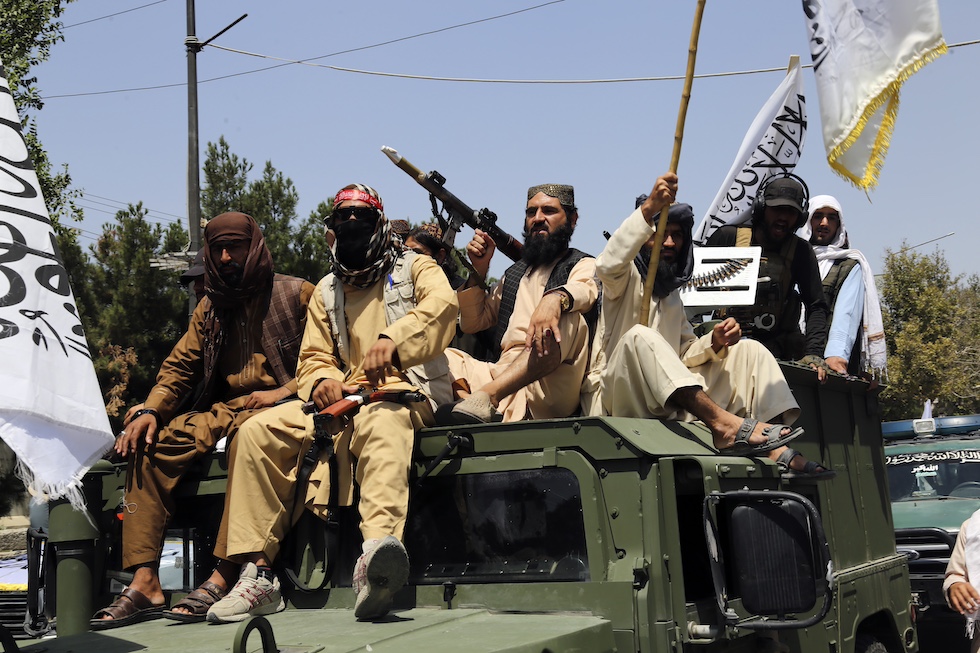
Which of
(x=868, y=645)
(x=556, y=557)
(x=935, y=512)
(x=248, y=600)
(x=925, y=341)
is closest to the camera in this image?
(x=556, y=557)

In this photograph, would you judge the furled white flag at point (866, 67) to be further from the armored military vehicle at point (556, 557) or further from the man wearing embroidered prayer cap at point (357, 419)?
the man wearing embroidered prayer cap at point (357, 419)

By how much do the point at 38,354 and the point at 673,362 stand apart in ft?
8.05

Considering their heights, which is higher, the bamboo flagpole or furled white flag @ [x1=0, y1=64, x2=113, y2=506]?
the bamboo flagpole

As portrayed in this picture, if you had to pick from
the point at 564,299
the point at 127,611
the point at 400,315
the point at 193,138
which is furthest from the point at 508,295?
the point at 193,138

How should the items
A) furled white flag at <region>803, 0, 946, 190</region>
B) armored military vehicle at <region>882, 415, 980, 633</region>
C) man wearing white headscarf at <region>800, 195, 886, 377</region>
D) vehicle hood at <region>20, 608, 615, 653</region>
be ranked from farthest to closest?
armored military vehicle at <region>882, 415, 980, 633</region> < man wearing white headscarf at <region>800, 195, 886, 377</region> < furled white flag at <region>803, 0, 946, 190</region> < vehicle hood at <region>20, 608, 615, 653</region>

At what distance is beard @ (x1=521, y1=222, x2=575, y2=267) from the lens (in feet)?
19.8

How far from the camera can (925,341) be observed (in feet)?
96.0

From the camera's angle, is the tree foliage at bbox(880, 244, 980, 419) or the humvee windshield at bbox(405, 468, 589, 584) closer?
the humvee windshield at bbox(405, 468, 589, 584)

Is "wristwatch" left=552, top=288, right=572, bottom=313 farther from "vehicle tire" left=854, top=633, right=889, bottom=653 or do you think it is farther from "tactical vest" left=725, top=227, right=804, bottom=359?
"vehicle tire" left=854, top=633, right=889, bottom=653

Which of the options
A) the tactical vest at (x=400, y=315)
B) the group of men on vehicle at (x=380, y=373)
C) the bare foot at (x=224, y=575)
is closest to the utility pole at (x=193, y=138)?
the group of men on vehicle at (x=380, y=373)

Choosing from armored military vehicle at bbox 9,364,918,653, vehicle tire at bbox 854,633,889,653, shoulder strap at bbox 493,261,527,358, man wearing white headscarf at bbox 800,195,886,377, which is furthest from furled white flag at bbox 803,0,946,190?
vehicle tire at bbox 854,633,889,653

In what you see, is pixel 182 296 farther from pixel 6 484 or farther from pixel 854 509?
pixel 854 509

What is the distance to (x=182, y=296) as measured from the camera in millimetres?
18109

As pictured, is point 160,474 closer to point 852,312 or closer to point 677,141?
point 677,141
